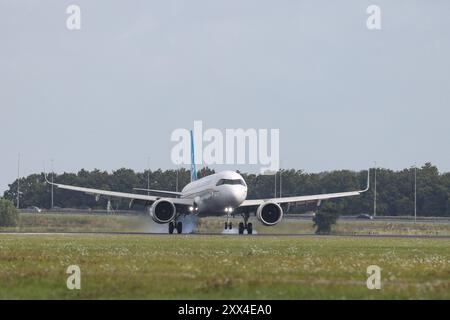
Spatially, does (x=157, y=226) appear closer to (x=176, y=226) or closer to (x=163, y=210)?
(x=176, y=226)

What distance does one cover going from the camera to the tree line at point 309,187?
14338 cm

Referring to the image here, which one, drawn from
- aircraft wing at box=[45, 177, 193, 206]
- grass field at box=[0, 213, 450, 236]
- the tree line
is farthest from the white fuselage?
the tree line

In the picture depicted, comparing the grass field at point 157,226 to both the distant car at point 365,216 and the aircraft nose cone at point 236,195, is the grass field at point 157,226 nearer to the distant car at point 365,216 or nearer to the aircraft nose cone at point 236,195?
the aircraft nose cone at point 236,195

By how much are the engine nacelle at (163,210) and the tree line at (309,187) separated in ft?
185

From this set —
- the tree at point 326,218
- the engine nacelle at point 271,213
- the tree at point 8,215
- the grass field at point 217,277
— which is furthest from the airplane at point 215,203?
the grass field at point 217,277

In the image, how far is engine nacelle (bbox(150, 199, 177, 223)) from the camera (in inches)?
2945

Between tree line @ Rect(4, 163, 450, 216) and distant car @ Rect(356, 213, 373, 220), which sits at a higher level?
tree line @ Rect(4, 163, 450, 216)

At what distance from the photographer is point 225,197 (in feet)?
232

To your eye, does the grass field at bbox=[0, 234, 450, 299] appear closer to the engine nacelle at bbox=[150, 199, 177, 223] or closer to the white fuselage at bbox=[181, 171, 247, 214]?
the white fuselage at bbox=[181, 171, 247, 214]

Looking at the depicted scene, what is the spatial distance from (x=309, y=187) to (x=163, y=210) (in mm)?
77516

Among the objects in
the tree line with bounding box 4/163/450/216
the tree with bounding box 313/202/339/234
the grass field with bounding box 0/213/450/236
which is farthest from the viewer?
the tree line with bounding box 4/163/450/216

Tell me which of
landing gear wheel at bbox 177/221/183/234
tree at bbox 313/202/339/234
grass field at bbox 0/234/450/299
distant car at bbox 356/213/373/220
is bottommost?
grass field at bbox 0/234/450/299

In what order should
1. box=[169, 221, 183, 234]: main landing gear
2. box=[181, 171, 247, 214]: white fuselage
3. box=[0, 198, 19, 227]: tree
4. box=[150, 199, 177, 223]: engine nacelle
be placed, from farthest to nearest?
box=[0, 198, 19, 227]: tree < box=[169, 221, 183, 234]: main landing gear < box=[150, 199, 177, 223]: engine nacelle < box=[181, 171, 247, 214]: white fuselage

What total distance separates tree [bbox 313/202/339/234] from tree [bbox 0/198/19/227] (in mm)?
29537
